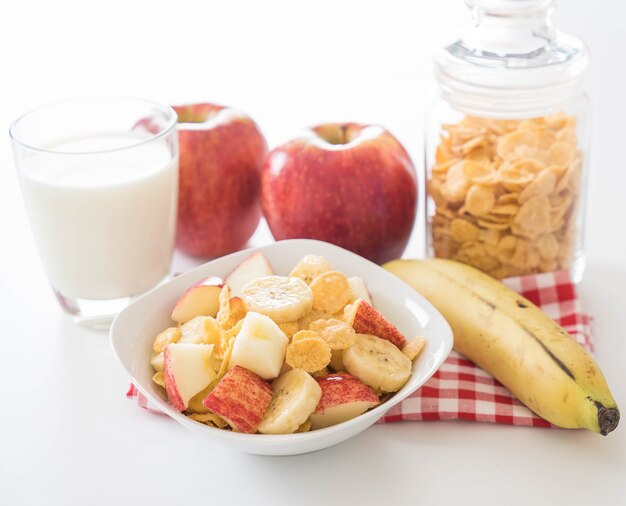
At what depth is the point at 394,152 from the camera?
1479 mm

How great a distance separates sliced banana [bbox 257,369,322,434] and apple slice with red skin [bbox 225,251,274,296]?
9.1 inches

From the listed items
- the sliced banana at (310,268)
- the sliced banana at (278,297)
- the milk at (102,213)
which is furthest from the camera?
the milk at (102,213)

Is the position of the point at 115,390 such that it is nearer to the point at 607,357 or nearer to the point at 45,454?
the point at 45,454

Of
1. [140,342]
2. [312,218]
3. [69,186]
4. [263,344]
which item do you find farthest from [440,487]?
[69,186]

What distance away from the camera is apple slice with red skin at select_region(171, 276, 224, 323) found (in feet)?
3.83

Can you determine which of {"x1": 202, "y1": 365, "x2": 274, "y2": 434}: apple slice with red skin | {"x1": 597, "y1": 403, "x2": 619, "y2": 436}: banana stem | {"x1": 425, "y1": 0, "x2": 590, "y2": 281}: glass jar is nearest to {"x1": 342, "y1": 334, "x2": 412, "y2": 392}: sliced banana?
{"x1": 202, "y1": 365, "x2": 274, "y2": 434}: apple slice with red skin

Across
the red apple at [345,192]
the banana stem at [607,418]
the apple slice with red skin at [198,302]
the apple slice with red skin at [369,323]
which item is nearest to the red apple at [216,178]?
the red apple at [345,192]

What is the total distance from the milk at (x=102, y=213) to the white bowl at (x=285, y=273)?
0.54 feet

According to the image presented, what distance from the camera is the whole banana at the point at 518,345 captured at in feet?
3.48

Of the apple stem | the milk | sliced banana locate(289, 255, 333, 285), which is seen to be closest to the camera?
sliced banana locate(289, 255, 333, 285)

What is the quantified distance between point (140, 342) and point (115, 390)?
0.48ft

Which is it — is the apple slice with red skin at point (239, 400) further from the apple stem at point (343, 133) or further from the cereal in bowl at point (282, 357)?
the apple stem at point (343, 133)

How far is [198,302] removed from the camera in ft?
3.84

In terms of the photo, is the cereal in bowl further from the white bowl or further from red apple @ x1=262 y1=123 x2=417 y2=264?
red apple @ x1=262 y1=123 x2=417 y2=264
